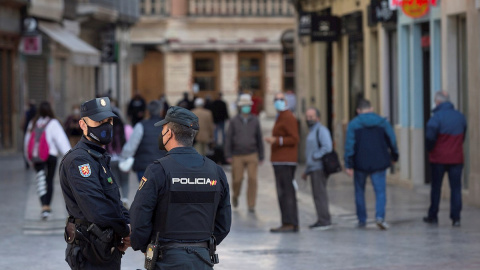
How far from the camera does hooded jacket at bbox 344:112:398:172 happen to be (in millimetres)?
15922

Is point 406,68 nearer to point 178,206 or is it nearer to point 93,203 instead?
point 93,203

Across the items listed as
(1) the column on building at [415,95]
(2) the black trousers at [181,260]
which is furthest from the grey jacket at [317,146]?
(2) the black trousers at [181,260]

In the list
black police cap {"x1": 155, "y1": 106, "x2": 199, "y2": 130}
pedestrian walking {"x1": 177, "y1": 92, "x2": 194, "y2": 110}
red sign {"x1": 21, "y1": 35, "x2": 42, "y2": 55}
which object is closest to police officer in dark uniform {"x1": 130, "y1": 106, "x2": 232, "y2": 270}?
black police cap {"x1": 155, "y1": 106, "x2": 199, "y2": 130}

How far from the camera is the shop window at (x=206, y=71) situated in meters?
68.2

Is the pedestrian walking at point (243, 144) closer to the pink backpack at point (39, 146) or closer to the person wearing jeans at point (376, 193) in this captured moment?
the person wearing jeans at point (376, 193)

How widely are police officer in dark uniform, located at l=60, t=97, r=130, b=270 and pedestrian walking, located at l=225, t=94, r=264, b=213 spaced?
10.9 meters

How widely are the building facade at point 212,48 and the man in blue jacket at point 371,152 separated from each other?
5102cm

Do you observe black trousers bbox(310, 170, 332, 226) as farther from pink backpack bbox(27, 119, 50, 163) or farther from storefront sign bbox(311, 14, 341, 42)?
storefront sign bbox(311, 14, 341, 42)

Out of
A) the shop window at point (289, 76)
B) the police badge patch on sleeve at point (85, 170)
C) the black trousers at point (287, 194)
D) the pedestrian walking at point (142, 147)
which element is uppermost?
the shop window at point (289, 76)

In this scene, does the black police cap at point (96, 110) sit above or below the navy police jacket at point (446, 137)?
above

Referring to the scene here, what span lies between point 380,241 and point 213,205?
7.74 m

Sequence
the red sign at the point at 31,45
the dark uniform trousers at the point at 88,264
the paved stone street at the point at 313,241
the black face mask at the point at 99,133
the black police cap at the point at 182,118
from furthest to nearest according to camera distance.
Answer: the red sign at the point at 31,45 → the paved stone street at the point at 313,241 → the black face mask at the point at 99,133 → the dark uniform trousers at the point at 88,264 → the black police cap at the point at 182,118

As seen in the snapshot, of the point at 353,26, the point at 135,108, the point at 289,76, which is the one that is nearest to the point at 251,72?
the point at 289,76

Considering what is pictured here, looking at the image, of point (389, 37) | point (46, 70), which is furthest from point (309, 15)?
point (46, 70)
